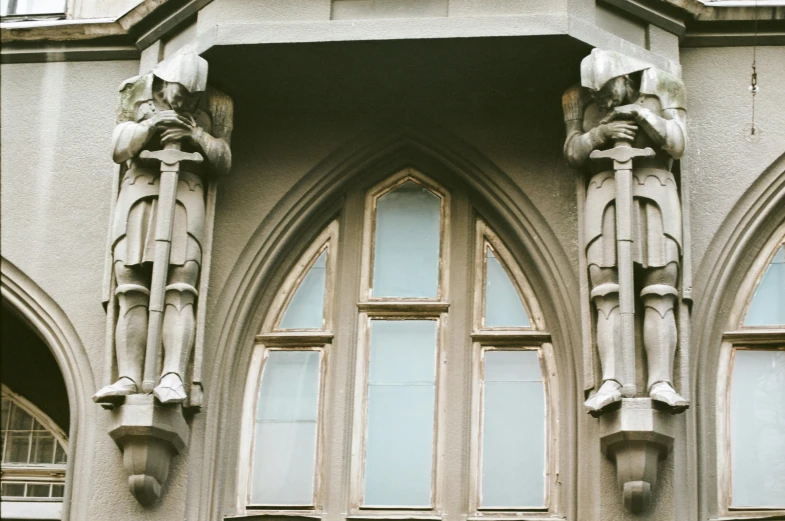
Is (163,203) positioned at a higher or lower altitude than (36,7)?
lower

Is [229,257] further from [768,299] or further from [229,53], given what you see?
[768,299]

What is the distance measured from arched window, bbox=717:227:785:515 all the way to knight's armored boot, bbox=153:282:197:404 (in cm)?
362

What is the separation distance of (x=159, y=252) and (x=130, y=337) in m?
0.60

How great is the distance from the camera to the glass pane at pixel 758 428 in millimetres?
13469

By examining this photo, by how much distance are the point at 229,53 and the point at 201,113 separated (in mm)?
478

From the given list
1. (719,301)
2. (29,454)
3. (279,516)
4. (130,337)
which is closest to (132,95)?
(130,337)

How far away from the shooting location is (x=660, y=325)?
43.4 ft

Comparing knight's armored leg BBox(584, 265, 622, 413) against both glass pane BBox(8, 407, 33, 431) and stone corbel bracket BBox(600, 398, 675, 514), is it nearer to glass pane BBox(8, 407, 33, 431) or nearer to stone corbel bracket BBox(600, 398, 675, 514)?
stone corbel bracket BBox(600, 398, 675, 514)

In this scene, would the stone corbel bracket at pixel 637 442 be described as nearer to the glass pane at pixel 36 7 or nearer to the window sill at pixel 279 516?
the window sill at pixel 279 516

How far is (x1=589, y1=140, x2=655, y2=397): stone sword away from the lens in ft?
42.8

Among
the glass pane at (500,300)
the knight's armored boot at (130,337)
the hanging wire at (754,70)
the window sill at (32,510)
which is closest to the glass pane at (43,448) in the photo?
the window sill at (32,510)

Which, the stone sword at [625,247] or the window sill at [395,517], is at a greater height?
the stone sword at [625,247]

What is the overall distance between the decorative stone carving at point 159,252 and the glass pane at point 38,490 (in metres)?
1.85

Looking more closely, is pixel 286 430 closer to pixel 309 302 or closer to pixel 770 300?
pixel 309 302
